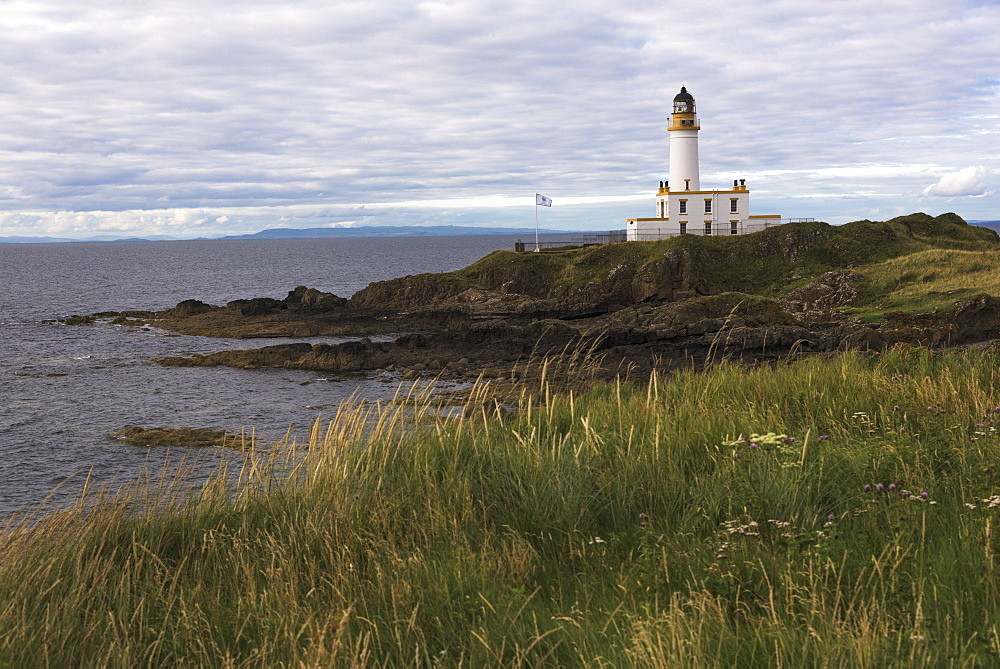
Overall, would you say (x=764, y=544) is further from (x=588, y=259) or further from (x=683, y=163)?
(x=683, y=163)

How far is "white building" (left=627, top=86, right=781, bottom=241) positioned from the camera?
58406mm

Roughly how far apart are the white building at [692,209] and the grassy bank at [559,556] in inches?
2046

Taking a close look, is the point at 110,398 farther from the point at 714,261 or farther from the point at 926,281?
the point at 714,261

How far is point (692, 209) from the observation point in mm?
59094

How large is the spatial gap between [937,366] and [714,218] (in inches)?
1994

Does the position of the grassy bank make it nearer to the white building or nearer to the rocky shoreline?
the rocky shoreline

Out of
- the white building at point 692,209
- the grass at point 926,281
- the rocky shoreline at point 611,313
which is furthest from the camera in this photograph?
the white building at point 692,209

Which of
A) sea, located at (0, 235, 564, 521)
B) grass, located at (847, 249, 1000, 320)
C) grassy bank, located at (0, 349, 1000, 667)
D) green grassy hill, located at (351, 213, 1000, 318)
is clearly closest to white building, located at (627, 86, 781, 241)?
green grassy hill, located at (351, 213, 1000, 318)

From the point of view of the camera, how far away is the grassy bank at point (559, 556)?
3717mm

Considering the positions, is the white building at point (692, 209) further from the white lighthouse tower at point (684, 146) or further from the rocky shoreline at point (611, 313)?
the rocky shoreline at point (611, 313)

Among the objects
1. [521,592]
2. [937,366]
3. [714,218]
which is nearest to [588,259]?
[714,218]

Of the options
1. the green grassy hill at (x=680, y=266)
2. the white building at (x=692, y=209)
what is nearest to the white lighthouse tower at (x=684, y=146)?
the white building at (x=692, y=209)

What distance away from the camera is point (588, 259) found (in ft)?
164

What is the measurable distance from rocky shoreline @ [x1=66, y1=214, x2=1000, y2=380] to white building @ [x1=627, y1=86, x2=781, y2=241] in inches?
346
